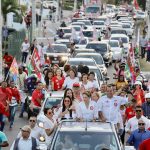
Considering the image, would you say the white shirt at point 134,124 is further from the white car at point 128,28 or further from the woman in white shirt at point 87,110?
the white car at point 128,28

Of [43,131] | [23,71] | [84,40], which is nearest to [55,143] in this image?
[43,131]

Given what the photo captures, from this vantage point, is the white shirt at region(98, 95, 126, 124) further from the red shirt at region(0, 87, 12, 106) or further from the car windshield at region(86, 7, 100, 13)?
the car windshield at region(86, 7, 100, 13)

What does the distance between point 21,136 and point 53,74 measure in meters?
11.3

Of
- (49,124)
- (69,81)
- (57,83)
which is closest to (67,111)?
(49,124)

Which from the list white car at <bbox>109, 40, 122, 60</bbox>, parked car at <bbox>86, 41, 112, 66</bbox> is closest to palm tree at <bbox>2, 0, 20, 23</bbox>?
white car at <bbox>109, 40, 122, 60</bbox>

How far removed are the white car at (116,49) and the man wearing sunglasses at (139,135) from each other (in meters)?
30.9

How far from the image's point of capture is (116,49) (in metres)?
47.8

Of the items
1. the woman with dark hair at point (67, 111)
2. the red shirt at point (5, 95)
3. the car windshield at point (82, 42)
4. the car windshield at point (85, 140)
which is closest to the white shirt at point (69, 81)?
the red shirt at point (5, 95)

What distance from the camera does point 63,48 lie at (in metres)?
45.0

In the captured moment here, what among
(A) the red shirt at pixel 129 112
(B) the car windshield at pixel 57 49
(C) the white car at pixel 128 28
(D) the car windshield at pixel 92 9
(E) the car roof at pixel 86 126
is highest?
(E) the car roof at pixel 86 126

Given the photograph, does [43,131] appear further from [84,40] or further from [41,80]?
[84,40]

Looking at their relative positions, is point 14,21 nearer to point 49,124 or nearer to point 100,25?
point 100,25

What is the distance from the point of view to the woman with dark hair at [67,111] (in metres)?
17.6

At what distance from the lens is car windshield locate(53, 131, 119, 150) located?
14.2 meters
